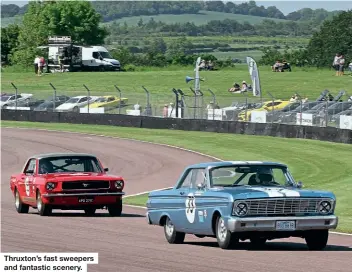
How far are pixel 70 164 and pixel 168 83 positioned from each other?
60213 millimetres

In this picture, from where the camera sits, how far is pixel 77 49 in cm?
9944

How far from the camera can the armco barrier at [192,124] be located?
46.1 meters

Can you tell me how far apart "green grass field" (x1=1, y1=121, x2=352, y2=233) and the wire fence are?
5.42 feet

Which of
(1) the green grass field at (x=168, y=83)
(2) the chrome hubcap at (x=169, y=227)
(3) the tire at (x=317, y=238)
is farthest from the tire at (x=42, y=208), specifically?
(1) the green grass field at (x=168, y=83)

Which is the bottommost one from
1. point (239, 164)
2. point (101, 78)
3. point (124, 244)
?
point (101, 78)

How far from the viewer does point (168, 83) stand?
276 feet

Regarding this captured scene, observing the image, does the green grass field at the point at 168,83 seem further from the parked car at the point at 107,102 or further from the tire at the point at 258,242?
the tire at the point at 258,242

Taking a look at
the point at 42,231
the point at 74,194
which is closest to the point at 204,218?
the point at 42,231

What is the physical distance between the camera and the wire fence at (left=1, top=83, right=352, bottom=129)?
47.7 meters

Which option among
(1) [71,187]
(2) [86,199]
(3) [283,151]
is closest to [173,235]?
(2) [86,199]

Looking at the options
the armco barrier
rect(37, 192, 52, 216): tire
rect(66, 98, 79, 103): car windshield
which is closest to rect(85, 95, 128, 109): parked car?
rect(66, 98, 79, 103): car windshield

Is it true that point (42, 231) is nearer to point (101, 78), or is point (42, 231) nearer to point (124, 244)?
point (124, 244)

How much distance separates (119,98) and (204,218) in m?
44.8

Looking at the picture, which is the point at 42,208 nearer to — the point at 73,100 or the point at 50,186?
the point at 50,186
